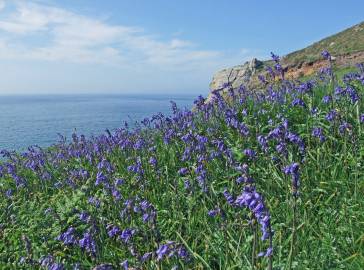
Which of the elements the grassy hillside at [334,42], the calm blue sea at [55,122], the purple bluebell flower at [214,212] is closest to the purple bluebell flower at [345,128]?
the purple bluebell flower at [214,212]

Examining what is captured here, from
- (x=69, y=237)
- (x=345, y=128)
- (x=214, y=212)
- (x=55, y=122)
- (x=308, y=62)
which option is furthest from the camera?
(x=55, y=122)

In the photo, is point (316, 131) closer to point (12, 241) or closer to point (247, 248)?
point (247, 248)

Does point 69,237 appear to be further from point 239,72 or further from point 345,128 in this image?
point 239,72

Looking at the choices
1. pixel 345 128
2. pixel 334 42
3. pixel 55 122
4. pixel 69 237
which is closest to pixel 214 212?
pixel 69 237

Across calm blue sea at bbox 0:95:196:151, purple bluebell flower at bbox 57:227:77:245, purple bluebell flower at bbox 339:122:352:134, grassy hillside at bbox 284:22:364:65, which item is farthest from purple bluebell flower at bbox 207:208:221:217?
grassy hillside at bbox 284:22:364:65

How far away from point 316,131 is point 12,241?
4.21 m

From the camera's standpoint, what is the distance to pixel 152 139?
8.78 meters

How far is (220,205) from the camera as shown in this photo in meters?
4.86

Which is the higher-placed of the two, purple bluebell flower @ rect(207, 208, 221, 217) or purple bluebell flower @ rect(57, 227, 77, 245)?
purple bluebell flower @ rect(207, 208, 221, 217)

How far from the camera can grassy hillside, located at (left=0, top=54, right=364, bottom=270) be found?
12.7 feet

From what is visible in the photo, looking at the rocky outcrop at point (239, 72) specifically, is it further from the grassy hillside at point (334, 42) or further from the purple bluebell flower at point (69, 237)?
the purple bluebell flower at point (69, 237)

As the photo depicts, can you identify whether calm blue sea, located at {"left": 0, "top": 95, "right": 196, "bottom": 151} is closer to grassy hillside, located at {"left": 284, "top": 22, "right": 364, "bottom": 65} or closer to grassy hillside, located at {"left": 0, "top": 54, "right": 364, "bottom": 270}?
grassy hillside, located at {"left": 0, "top": 54, "right": 364, "bottom": 270}

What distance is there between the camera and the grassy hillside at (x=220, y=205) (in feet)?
12.7

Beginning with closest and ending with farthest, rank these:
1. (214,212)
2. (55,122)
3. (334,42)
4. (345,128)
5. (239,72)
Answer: (214,212)
(345,128)
(239,72)
(334,42)
(55,122)
